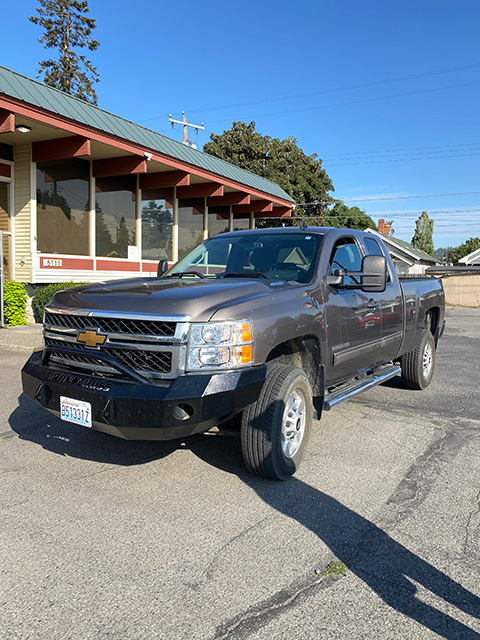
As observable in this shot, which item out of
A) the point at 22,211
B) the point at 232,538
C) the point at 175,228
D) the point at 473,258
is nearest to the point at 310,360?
the point at 232,538

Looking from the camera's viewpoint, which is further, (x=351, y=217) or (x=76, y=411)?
(x=351, y=217)

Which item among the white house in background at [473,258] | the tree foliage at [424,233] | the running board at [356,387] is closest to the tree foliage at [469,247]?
the tree foliage at [424,233]

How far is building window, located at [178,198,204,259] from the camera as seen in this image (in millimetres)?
18516

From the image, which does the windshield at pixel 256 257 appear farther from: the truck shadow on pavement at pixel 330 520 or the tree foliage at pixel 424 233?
the tree foliage at pixel 424 233

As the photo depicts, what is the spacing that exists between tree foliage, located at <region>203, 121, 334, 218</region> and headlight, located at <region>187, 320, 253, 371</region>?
35.7 m

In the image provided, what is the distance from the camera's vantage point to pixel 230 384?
347 centimetres

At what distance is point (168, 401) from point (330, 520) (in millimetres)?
1266

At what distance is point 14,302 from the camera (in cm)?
1177

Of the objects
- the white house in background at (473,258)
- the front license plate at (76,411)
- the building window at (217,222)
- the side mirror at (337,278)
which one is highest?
the building window at (217,222)

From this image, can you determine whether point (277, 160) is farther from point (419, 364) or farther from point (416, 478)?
point (416, 478)

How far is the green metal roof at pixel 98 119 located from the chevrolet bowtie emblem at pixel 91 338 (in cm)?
809

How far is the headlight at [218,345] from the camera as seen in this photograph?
3.47 metres

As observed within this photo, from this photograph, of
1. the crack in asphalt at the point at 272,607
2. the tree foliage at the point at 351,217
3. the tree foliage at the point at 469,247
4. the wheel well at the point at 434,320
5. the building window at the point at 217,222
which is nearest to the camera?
the crack in asphalt at the point at 272,607

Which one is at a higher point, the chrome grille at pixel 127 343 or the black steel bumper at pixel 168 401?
the chrome grille at pixel 127 343
